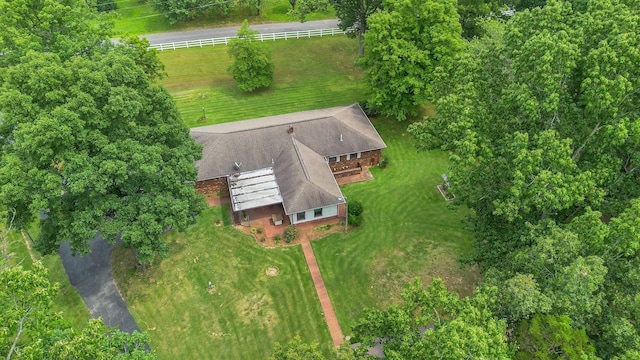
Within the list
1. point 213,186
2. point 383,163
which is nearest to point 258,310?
point 213,186

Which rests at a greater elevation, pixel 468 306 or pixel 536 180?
pixel 536 180

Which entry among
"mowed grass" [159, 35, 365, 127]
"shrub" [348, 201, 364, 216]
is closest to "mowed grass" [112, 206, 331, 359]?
"shrub" [348, 201, 364, 216]

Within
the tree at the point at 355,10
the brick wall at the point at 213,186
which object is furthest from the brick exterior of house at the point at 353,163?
the tree at the point at 355,10

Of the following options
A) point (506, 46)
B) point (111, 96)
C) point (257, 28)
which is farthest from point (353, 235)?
point (257, 28)

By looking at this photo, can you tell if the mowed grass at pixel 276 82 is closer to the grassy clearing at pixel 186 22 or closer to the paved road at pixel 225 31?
the paved road at pixel 225 31

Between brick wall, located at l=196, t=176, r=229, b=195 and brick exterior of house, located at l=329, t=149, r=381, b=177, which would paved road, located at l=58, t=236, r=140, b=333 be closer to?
brick wall, located at l=196, t=176, r=229, b=195

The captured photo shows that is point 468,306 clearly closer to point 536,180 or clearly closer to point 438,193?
point 536,180
